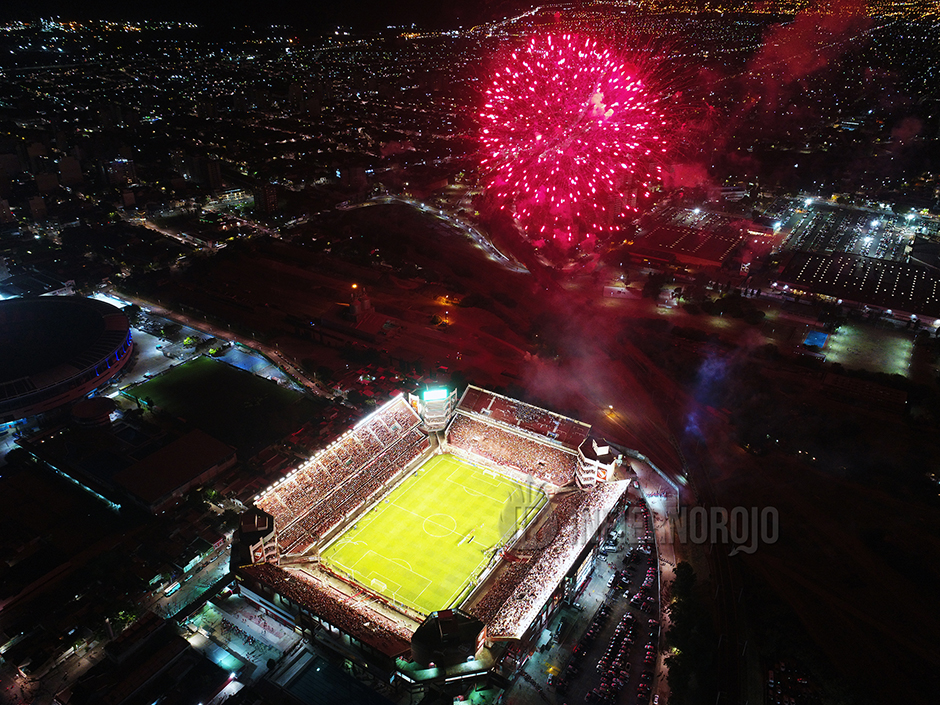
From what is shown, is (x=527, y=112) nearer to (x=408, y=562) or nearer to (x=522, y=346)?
(x=522, y=346)

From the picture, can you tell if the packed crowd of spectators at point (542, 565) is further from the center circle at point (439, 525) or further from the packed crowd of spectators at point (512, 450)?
the center circle at point (439, 525)

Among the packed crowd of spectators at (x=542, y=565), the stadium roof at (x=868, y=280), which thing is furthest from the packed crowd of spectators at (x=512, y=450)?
the stadium roof at (x=868, y=280)

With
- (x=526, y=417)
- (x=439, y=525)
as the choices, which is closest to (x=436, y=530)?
(x=439, y=525)

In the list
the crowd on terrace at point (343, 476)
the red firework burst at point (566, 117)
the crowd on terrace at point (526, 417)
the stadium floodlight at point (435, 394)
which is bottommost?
the crowd on terrace at point (343, 476)

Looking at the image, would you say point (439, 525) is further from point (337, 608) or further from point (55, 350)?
point (55, 350)

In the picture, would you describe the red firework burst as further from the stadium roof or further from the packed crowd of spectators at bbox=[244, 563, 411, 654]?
the packed crowd of spectators at bbox=[244, 563, 411, 654]

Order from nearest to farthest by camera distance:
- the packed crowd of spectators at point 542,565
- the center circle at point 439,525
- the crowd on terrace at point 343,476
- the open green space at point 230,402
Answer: the packed crowd of spectators at point 542,565 < the crowd on terrace at point 343,476 < the center circle at point 439,525 < the open green space at point 230,402
